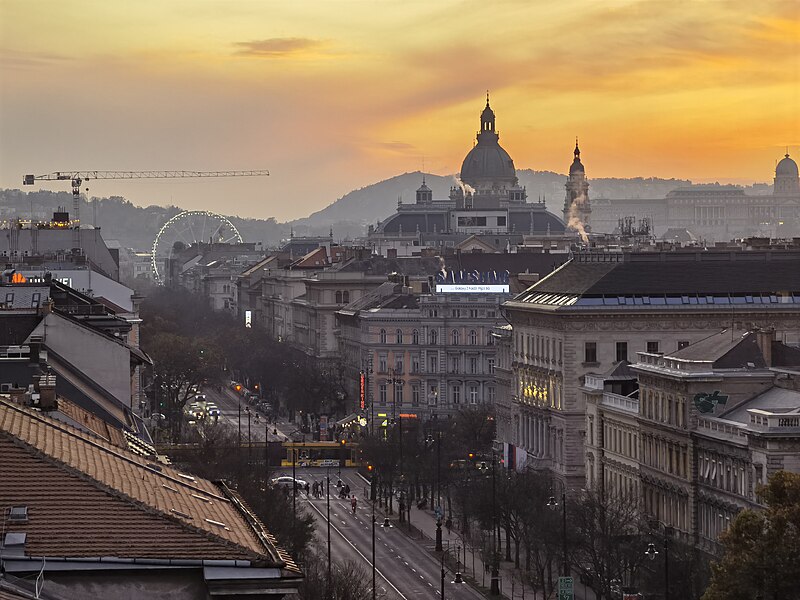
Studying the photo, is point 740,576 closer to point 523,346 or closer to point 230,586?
point 230,586

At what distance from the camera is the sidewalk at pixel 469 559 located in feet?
286

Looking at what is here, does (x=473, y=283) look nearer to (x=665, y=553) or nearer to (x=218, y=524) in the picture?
(x=665, y=553)

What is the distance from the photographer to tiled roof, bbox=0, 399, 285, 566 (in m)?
23.1

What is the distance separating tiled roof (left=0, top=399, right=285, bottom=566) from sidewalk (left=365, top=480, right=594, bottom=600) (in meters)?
57.2

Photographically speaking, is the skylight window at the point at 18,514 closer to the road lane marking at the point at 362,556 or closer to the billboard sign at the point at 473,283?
the road lane marking at the point at 362,556

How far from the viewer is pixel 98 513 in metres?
23.6

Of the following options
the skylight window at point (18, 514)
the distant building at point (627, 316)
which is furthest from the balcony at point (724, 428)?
the skylight window at point (18, 514)

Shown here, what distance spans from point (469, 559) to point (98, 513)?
7629 cm

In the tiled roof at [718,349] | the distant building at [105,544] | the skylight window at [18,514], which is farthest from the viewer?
the tiled roof at [718,349]

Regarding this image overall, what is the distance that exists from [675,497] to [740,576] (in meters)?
36.2

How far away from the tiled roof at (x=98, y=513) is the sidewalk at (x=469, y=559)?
188ft

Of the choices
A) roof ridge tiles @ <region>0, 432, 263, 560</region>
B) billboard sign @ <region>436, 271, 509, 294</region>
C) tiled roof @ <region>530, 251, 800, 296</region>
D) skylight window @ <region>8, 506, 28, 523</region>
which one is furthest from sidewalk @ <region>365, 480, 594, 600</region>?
skylight window @ <region>8, 506, 28, 523</region>

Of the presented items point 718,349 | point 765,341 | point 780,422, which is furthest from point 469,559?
point 780,422

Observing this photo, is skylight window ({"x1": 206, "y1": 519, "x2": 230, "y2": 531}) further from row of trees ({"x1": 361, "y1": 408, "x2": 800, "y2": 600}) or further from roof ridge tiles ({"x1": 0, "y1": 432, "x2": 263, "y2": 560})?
row of trees ({"x1": 361, "y1": 408, "x2": 800, "y2": 600})
